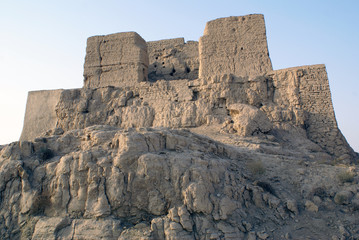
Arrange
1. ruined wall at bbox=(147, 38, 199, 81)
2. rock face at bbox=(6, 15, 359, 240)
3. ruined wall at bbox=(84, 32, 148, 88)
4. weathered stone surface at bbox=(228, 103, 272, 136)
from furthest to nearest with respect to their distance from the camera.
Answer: ruined wall at bbox=(147, 38, 199, 81), ruined wall at bbox=(84, 32, 148, 88), weathered stone surface at bbox=(228, 103, 272, 136), rock face at bbox=(6, 15, 359, 240)

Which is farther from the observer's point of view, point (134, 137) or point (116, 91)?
point (116, 91)

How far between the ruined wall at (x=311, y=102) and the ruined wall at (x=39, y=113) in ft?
27.1

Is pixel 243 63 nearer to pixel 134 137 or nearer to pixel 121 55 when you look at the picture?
pixel 121 55

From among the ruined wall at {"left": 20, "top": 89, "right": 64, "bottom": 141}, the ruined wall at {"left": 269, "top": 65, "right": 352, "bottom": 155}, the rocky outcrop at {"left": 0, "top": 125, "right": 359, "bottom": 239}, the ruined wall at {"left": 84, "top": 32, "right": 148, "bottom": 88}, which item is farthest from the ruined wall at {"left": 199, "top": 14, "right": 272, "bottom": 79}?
the ruined wall at {"left": 20, "top": 89, "right": 64, "bottom": 141}

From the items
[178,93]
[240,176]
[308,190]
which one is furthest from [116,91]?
[308,190]

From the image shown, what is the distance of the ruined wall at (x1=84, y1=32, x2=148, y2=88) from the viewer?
12.3m

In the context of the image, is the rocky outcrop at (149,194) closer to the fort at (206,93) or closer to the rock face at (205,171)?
the rock face at (205,171)

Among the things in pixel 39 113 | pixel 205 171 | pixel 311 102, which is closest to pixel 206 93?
pixel 311 102

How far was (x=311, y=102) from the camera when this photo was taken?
1038 centimetres

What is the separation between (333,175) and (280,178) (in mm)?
1172

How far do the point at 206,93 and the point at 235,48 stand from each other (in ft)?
6.76

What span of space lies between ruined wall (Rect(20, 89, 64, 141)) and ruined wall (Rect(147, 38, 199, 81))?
14.8ft

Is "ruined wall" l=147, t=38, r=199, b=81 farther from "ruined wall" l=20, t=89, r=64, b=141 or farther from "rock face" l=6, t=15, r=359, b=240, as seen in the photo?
"ruined wall" l=20, t=89, r=64, b=141

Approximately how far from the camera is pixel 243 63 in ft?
37.1
